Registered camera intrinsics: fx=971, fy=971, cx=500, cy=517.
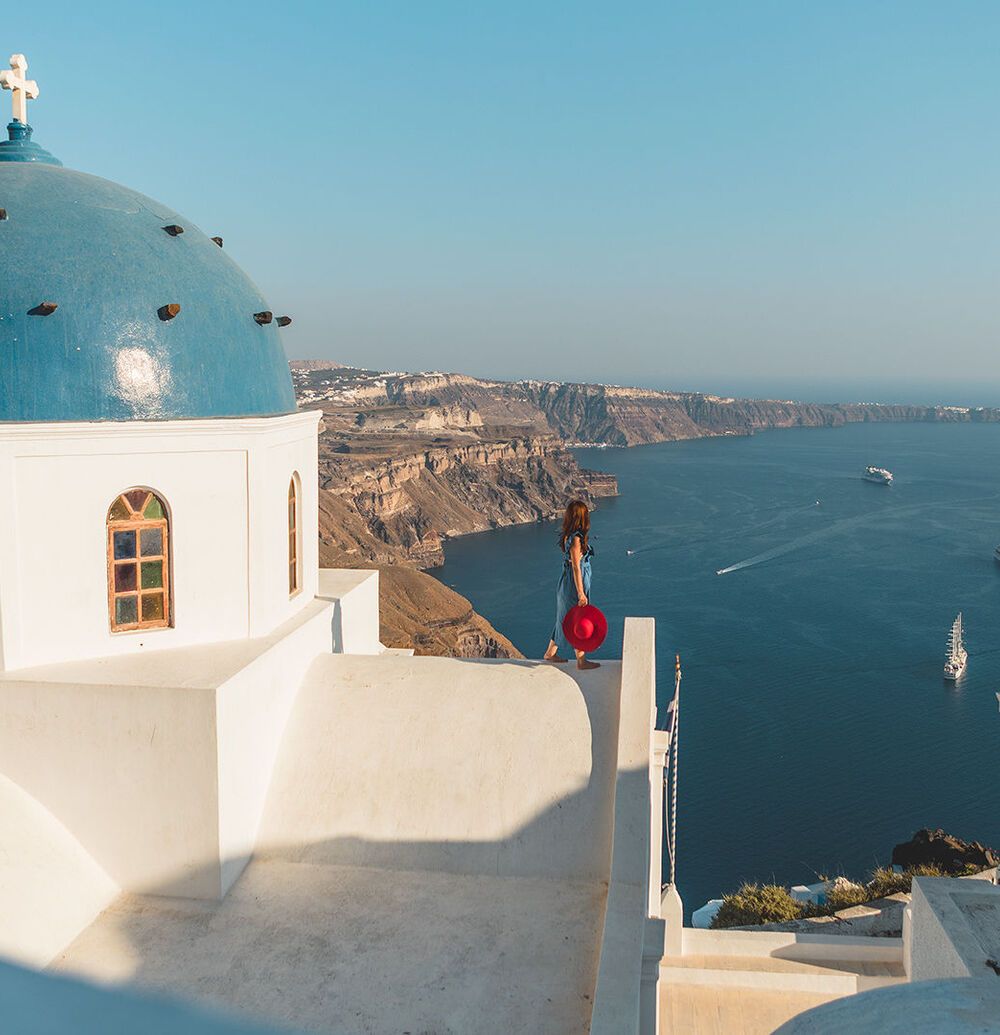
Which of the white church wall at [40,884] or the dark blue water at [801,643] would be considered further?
the dark blue water at [801,643]

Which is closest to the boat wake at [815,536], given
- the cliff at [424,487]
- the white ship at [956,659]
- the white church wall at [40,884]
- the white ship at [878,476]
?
the white ship at [878,476]

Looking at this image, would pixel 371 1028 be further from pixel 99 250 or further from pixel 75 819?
pixel 99 250

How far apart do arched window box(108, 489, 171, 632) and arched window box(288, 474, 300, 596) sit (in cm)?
136

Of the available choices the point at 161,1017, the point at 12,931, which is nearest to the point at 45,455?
the point at 12,931

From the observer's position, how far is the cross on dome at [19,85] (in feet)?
27.8

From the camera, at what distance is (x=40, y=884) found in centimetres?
657

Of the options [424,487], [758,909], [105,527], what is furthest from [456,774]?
[424,487]

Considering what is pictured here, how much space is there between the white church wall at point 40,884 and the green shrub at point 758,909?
12.1 meters

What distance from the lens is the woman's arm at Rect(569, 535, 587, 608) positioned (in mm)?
8266

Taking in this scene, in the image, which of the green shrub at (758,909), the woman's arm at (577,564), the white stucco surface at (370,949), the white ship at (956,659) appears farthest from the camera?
the white ship at (956,659)

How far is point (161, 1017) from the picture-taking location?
5848mm

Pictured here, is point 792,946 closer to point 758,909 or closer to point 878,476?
point 758,909

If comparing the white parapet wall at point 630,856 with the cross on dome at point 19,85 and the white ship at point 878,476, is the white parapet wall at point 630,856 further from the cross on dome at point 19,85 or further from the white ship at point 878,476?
the white ship at point 878,476

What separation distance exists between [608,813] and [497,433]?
117182mm
